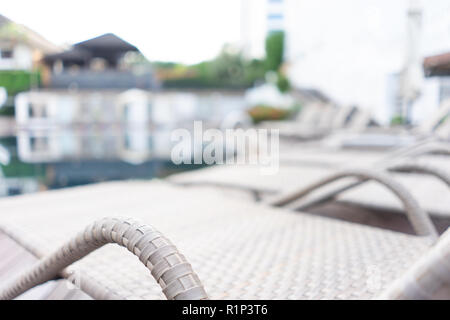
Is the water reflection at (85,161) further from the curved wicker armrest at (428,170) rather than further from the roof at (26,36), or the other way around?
the curved wicker armrest at (428,170)

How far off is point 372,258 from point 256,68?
448 inches

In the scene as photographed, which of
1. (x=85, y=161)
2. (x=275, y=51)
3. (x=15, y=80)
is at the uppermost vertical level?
(x=275, y=51)

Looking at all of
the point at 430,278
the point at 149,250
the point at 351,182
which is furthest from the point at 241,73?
the point at 430,278

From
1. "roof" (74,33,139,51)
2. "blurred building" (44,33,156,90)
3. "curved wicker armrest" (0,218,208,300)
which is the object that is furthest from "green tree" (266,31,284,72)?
"curved wicker armrest" (0,218,208,300)

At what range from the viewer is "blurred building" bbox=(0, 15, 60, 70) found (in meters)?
0.86

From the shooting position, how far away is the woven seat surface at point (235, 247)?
0.90 meters

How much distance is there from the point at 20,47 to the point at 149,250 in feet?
2.17

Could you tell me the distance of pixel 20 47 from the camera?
3.16ft

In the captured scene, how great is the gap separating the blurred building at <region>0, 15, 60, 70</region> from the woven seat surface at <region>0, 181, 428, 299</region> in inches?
17.8

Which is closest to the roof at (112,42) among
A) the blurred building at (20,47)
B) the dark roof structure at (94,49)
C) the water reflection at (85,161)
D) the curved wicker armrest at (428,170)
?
the dark roof structure at (94,49)

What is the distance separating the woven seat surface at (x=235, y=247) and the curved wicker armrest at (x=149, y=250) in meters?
0.06

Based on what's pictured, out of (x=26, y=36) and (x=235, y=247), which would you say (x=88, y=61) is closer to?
(x=26, y=36)
